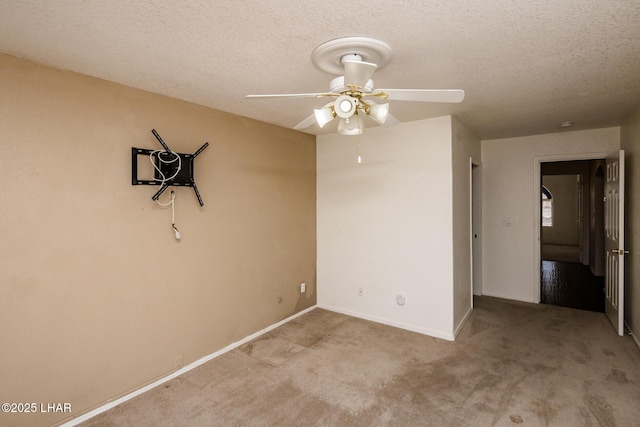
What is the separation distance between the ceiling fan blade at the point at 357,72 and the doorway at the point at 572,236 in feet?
13.2

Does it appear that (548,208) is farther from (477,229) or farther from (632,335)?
→ (632,335)

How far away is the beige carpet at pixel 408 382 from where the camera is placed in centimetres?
221

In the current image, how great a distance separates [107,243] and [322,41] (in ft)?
6.53

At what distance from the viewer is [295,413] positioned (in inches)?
88.9

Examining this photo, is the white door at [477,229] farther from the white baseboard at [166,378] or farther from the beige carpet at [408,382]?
the white baseboard at [166,378]

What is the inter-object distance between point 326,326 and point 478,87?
2811 millimetres

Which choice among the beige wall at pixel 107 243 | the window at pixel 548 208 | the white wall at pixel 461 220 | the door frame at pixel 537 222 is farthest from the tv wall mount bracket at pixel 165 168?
the window at pixel 548 208

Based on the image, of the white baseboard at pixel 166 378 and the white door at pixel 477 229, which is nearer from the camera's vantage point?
the white baseboard at pixel 166 378

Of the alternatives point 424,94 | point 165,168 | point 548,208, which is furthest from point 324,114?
point 548,208

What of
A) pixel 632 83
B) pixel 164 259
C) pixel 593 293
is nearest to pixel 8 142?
pixel 164 259

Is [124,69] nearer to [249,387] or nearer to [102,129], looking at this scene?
[102,129]

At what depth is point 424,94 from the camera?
67.6 inches

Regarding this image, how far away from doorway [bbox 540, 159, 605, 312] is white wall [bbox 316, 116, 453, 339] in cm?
209

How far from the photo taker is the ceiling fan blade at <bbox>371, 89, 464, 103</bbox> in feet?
5.44
